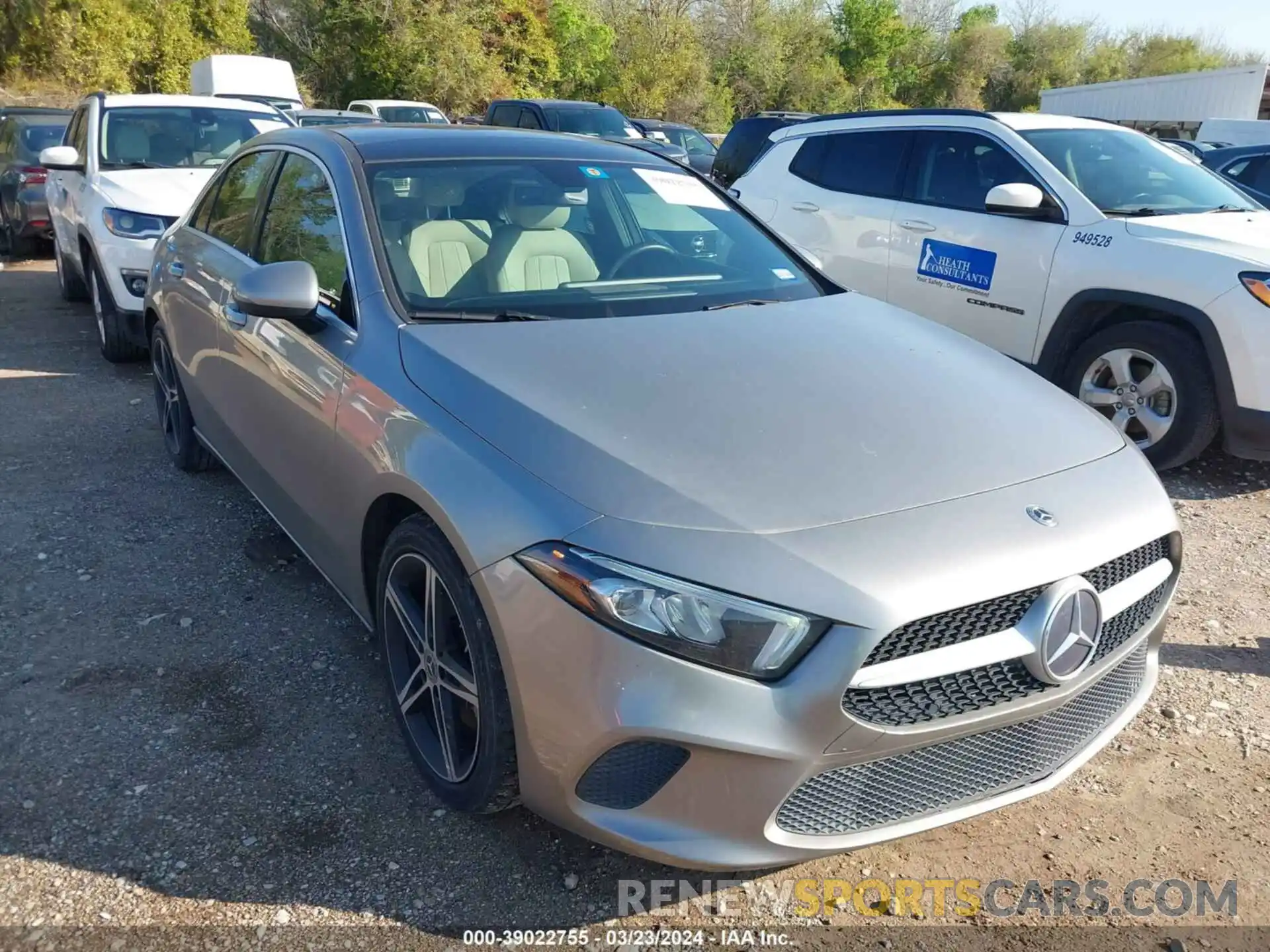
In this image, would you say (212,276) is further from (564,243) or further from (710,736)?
(710,736)

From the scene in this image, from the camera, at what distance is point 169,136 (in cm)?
784

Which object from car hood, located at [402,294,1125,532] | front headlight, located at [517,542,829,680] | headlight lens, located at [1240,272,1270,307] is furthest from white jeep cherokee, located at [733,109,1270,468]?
front headlight, located at [517,542,829,680]

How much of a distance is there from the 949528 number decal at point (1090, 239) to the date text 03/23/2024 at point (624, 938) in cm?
431

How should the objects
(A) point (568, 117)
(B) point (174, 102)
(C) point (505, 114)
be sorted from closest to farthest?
(B) point (174, 102) < (A) point (568, 117) < (C) point (505, 114)

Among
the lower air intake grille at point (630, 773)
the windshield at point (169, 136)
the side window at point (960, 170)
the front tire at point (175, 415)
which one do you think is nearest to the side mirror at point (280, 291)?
the lower air intake grille at point (630, 773)

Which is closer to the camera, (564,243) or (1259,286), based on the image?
(564,243)

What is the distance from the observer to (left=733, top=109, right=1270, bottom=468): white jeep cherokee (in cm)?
498

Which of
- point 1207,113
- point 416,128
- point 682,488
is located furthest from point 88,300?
point 1207,113

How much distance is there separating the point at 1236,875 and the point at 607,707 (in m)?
1.74

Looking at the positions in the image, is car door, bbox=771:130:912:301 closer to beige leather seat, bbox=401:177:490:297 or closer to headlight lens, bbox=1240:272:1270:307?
headlight lens, bbox=1240:272:1270:307

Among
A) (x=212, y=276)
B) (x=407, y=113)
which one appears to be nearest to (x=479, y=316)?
(x=212, y=276)

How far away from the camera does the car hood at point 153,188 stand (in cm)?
684

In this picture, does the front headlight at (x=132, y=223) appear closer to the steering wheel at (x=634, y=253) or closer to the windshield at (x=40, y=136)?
the steering wheel at (x=634, y=253)

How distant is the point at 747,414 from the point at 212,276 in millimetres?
2620
